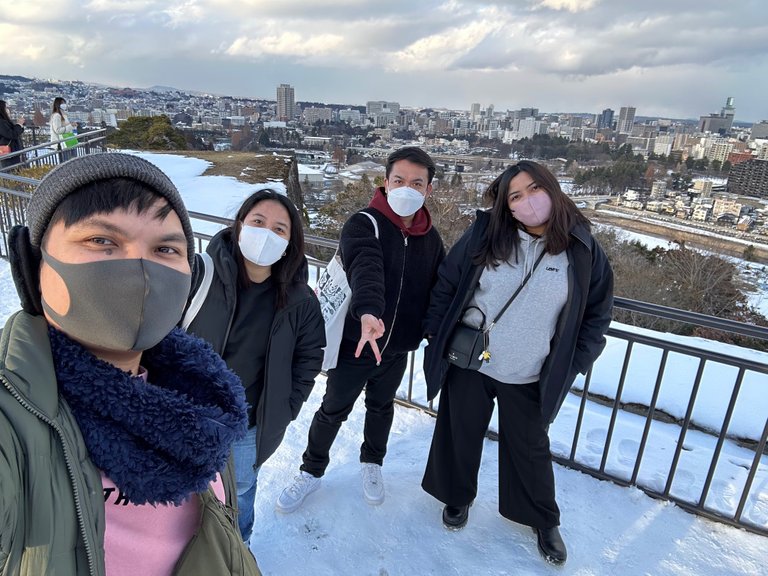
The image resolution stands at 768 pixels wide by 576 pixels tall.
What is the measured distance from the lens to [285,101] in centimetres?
9969

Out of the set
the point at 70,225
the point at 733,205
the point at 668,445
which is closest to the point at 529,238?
the point at 70,225

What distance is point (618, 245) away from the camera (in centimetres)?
2005

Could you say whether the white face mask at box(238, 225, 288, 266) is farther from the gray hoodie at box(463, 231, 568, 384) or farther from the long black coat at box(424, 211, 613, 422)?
the gray hoodie at box(463, 231, 568, 384)

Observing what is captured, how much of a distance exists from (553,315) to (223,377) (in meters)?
1.59

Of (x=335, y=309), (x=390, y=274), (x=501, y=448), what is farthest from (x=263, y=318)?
(x=501, y=448)

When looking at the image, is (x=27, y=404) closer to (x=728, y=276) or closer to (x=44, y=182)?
(x=44, y=182)

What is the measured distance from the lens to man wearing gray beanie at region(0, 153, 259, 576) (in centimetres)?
72

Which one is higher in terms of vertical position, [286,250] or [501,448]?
[286,250]

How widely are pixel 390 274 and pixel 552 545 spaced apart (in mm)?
1566

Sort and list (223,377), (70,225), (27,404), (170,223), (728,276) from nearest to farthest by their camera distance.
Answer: (27,404), (70,225), (170,223), (223,377), (728,276)

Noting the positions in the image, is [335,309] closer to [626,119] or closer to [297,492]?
[297,492]

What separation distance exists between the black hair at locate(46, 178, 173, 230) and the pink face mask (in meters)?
1.64

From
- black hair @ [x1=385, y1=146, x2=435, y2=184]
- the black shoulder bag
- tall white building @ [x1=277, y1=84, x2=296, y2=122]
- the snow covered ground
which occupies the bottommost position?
the snow covered ground

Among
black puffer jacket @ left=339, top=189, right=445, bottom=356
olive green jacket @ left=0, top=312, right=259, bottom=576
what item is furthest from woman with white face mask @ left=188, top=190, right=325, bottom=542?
olive green jacket @ left=0, top=312, right=259, bottom=576
